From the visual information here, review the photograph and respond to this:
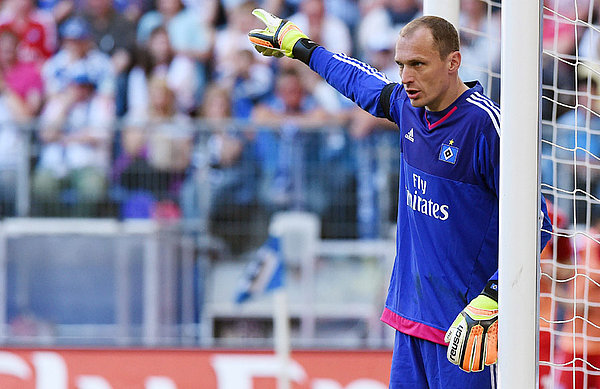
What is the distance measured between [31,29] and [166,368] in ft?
14.2

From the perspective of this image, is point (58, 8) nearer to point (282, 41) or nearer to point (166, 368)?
point (166, 368)

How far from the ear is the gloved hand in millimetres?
911

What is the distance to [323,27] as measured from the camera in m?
9.69

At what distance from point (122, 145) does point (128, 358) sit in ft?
6.07

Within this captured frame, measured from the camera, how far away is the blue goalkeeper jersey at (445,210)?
371 cm

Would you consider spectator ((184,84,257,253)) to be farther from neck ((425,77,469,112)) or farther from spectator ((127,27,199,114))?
neck ((425,77,469,112))

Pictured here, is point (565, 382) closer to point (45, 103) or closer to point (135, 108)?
point (135, 108)

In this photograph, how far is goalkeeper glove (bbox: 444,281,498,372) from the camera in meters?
3.55

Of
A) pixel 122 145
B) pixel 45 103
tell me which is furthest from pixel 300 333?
pixel 45 103

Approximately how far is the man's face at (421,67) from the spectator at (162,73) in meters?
5.80

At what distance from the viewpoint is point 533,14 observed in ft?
11.5

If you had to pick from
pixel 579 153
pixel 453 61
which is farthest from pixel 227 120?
pixel 453 61

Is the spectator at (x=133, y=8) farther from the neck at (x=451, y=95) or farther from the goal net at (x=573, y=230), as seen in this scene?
the neck at (x=451, y=95)

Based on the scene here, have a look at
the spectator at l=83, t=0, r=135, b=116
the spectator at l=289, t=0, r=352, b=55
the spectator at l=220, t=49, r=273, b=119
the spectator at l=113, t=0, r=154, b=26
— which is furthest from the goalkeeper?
the spectator at l=113, t=0, r=154, b=26
